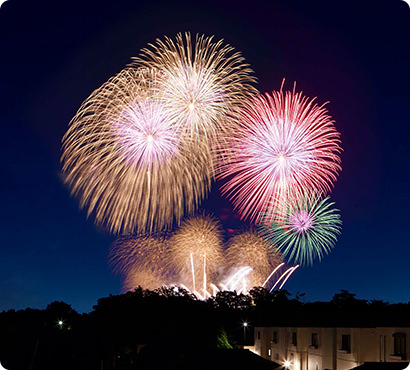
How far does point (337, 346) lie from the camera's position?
96.0 feet

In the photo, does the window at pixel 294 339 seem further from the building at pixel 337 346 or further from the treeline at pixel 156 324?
the treeline at pixel 156 324

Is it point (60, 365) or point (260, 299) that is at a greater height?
point (260, 299)

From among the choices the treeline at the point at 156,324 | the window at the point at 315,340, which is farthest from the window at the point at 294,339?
the window at the point at 315,340

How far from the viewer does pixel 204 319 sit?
2414 inches
